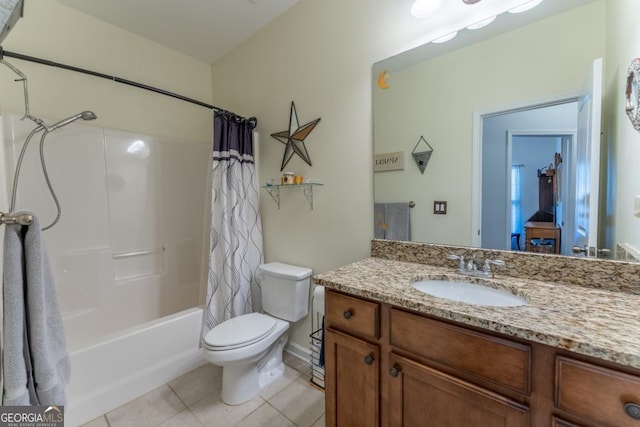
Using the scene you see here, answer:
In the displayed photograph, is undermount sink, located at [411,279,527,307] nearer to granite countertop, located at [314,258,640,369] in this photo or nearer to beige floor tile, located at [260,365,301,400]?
granite countertop, located at [314,258,640,369]

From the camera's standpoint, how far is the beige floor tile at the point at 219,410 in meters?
1.49

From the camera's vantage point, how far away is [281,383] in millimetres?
1792

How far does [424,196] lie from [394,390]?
3.05 ft

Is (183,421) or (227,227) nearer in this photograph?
(183,421)

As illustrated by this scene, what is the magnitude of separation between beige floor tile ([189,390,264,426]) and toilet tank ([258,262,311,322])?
0.52 metres

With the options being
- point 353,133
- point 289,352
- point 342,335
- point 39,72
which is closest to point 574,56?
point 353,133

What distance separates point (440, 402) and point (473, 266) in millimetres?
587

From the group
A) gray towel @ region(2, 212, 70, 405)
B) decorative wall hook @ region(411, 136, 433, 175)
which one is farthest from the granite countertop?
gray towel @ region(2, 212, 70, 405)

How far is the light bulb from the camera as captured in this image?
132cm

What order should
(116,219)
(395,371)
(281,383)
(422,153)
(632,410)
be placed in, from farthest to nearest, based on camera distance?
(116,219) → (281,383) → (422,153) → (395,371) → (632,410)

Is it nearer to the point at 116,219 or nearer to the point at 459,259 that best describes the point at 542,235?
the point at 459,259

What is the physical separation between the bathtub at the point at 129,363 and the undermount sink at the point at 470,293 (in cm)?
164

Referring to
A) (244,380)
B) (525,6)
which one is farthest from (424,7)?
(244,380)

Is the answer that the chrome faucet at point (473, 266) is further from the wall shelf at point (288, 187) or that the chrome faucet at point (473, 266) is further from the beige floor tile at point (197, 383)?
the beige floor tile at point (197, 383)
